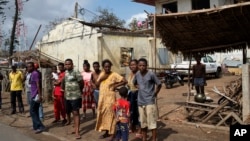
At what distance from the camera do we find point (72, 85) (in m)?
8.89

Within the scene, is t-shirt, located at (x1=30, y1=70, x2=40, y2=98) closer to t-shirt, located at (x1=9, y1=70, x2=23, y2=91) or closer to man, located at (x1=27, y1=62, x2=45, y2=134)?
man, located at (x1=27, y1=62, x2=45, y2=134)

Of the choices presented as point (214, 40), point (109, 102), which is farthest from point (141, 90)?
point (214, 40)

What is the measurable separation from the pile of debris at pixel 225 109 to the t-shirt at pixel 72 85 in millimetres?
3077

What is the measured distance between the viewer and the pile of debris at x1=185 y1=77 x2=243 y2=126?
8.73 metres

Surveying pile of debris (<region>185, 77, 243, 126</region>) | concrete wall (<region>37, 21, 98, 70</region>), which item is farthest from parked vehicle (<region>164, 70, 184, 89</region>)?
pile of debris (<region>185, 77, 243, 126</region>)

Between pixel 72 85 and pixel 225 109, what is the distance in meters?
3.82

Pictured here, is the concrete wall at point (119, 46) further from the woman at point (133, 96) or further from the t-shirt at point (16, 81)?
the woman at point (133, 96)

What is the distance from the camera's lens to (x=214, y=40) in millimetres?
10211

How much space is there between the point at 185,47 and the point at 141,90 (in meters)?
3.76

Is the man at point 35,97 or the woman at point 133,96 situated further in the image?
the man at point 35,97

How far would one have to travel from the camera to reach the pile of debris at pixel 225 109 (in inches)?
344

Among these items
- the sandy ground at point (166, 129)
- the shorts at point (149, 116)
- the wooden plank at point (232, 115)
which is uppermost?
the shorts at point (149, 116)

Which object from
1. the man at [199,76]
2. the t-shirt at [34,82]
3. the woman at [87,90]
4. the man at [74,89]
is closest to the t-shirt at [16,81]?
the woman at [87,90]

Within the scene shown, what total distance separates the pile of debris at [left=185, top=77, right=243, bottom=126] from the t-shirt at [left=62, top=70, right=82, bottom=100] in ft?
10.1
